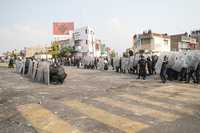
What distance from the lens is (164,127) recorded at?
5.77m

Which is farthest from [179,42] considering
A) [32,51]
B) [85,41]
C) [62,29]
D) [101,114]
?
[101,114]

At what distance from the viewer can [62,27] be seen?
217 feet

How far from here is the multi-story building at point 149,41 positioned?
56219 millimetres

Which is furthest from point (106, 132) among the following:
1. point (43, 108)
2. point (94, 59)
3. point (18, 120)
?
point (94, 59)

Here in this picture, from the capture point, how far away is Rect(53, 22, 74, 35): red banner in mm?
65375

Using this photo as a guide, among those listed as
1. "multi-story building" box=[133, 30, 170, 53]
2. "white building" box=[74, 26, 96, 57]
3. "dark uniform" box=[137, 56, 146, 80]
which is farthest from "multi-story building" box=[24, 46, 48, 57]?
"dark uniform" box=[137, 56, 146, 80]

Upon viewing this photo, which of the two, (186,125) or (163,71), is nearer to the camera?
(186,125)

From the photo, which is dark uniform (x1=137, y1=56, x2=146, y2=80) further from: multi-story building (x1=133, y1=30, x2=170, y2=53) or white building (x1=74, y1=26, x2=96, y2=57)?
white building (x1=74, y1=26, x2=96, y2=57)

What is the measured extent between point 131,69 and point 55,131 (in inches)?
696

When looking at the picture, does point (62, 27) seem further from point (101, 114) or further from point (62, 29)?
point (101, 114)

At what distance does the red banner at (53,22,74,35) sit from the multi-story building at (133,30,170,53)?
18.2 m

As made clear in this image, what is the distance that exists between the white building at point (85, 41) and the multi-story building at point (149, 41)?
47.1 ft

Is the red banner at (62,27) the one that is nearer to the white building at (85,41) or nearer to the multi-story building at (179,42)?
the white building at (85,41)

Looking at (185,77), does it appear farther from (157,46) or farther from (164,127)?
(157,46)
